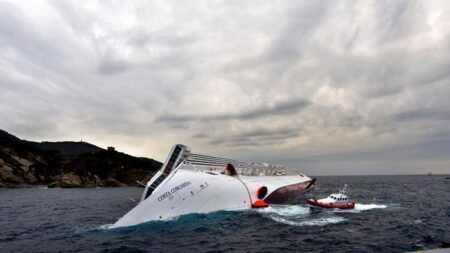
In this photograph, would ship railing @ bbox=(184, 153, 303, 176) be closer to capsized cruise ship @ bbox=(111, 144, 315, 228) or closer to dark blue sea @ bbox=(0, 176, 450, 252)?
capsized cruise ship @ bbox=(111, 144, 315, 228)

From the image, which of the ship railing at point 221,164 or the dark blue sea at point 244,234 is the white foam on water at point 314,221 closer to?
the dark blue sea at point 244,234

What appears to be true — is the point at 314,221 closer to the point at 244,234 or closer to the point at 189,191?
the point at 244,234

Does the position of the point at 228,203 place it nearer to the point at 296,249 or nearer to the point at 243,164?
the point at 296,249

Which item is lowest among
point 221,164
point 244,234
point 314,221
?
point 244,234

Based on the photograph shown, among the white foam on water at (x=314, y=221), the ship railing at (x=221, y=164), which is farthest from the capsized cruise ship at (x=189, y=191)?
the white foam on water at (x=314, y=221)

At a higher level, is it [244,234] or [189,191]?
[189,191]

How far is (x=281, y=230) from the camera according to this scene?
36219 mm

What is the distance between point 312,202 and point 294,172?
7989cm

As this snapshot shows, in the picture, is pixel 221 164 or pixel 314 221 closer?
pixel 314 221

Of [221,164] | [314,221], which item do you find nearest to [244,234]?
[314,221]

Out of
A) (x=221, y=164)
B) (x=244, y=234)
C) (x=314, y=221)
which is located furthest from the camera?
(x=221, y=164)

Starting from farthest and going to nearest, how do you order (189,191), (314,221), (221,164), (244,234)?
(221,164)
(314,221)
(189,191)
(244,234)

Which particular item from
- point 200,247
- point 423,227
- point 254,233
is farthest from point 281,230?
point 423,227

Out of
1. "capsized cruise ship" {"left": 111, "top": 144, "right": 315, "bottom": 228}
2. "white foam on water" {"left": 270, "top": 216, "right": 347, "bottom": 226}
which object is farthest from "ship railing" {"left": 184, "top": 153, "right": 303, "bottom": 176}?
"white foam on water" {"left": 270, "top": 216, "right": 347, "bottom": 226}
